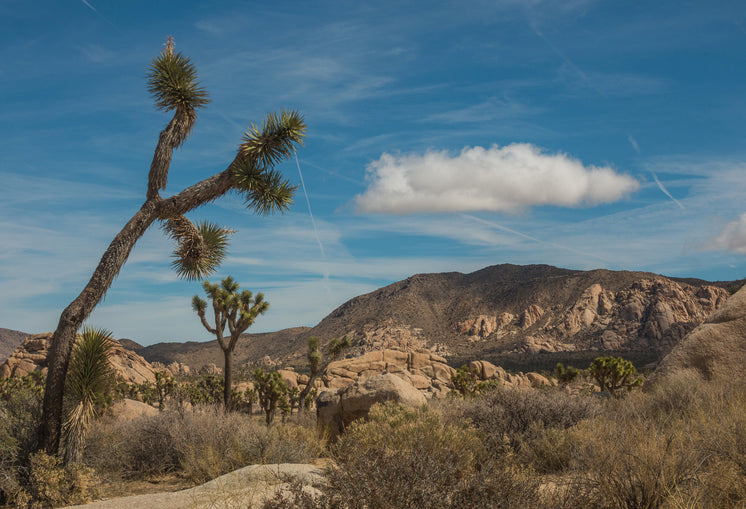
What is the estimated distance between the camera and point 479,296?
95.1 meters

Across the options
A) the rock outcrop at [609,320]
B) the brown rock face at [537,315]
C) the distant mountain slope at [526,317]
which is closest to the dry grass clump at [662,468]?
the distant mountain slope at [526,317]

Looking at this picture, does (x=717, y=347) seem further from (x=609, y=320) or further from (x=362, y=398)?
(x=609, y=320)

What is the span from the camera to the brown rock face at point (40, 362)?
4400cm

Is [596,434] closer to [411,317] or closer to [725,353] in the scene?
[725,353]

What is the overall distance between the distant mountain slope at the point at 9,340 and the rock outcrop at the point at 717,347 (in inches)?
6895

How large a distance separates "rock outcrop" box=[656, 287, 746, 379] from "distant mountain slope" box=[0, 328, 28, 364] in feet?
575

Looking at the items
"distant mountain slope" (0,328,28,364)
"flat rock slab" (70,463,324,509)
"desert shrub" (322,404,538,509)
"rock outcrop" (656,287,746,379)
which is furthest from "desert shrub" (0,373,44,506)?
"distant mountain slope" (0,328,28,364)

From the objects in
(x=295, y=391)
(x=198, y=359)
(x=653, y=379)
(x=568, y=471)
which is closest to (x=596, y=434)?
(x=568, y=471)

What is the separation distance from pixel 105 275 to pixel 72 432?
307 centimetres

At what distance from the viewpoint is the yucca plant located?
9.36m

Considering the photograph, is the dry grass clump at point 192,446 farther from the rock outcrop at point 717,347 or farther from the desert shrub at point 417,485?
the rock outcrop at point 717,347

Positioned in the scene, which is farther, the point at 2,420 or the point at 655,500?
the point at 2,420

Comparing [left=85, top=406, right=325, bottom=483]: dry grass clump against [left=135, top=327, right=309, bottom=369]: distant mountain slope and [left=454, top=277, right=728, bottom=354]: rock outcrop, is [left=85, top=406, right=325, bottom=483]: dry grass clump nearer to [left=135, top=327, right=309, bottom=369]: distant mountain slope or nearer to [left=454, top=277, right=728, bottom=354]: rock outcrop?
[left=454, top=277, right=728, bottom=354]: rock outcrop

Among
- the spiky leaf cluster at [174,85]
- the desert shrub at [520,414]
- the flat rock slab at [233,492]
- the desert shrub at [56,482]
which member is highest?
the spiky leaf cluster at [174,85]
